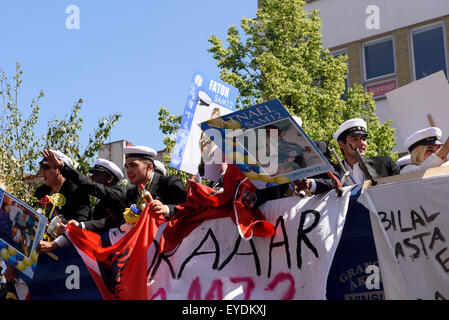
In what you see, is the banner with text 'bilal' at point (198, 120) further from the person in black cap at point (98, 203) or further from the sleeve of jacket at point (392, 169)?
the sleeve of jacket at point (392, 169)

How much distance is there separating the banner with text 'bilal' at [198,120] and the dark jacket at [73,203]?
3.97 ft

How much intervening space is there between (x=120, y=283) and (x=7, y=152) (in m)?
7.71

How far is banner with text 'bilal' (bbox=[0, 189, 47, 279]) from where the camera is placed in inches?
232

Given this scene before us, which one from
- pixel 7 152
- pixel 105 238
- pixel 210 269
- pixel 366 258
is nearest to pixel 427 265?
pixel 366 258

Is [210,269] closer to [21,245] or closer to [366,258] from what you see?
[366,258]

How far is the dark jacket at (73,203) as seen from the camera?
6477 millimetres

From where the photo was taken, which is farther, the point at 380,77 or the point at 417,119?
the point at 380,77

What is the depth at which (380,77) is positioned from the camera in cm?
2152

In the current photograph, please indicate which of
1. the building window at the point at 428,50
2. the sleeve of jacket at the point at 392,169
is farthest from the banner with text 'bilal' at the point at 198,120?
the building window at the point at 428,50

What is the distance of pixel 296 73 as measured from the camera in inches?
680

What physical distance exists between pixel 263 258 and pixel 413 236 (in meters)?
1.07

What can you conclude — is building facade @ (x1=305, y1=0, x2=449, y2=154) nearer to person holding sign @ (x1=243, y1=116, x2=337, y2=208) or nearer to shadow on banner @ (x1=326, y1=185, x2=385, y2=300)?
person holding sign @ (x1=243, y1=116, x2=337, y2=208)

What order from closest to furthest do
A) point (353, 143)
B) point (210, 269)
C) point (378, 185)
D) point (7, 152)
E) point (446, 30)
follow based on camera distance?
point (378, 185) → point (210, 269) → point (353, 143) → point (7, 152) → point (446, 30)
